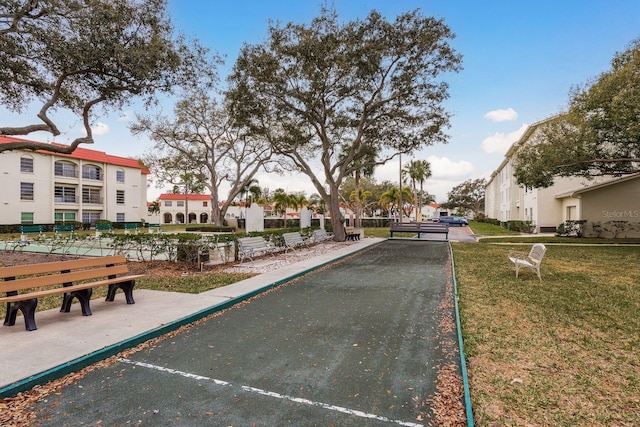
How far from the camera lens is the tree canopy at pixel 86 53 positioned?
29.5 ft

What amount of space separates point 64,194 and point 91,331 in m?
44.0

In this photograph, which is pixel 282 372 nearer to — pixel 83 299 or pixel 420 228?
pixel 83 299

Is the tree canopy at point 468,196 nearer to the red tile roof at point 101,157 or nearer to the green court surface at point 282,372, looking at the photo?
the red tile roof at point 101,157

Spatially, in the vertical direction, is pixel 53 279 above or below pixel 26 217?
below

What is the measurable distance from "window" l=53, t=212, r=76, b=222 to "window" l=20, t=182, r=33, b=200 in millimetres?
3079

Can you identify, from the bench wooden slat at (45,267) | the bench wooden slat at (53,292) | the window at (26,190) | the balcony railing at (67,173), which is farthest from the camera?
the balcony railing at (67,173)

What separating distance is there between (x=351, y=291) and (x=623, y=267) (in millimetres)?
9774

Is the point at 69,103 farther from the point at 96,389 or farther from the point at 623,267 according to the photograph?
the point at 623,267

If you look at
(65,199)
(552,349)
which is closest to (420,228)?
(552,349)

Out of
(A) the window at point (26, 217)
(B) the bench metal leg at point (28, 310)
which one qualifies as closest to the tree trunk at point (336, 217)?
(B) the bench metal leg at point (28, 310)

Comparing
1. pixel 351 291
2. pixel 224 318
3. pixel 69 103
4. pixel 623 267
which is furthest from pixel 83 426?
pixel 623 267

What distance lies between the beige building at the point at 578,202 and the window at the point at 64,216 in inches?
1781

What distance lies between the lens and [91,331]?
481cm

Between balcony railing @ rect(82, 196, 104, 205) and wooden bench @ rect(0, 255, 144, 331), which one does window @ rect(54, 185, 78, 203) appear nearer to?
balcony railing @ rect(82, 196, 104, 205)
